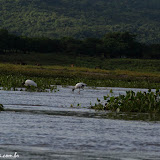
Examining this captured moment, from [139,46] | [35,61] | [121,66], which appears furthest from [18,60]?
[139,46]

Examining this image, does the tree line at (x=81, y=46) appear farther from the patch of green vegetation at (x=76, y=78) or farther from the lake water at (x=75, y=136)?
the lake water at (x=75, y=136)

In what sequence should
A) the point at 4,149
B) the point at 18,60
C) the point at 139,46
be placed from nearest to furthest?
the point at 4,149 < the point at 18,60 < the point at 139,46

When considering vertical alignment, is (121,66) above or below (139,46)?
below

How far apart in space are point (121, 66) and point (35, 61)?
22.7m

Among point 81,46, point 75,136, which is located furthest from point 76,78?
point 81,46

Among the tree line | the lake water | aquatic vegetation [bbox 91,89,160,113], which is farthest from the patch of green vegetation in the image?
the tree line

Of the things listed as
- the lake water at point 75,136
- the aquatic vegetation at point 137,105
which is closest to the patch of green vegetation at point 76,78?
the aquatic vegetation at point 137,105

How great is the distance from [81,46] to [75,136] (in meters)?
139

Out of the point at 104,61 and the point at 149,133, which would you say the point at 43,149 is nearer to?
the point at 149,133

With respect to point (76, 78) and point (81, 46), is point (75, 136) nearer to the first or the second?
point (76, 78)

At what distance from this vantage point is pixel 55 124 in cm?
1723

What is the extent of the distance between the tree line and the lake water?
109402 millimetres

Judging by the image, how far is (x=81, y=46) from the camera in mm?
153750

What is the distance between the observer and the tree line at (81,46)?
137 meters
